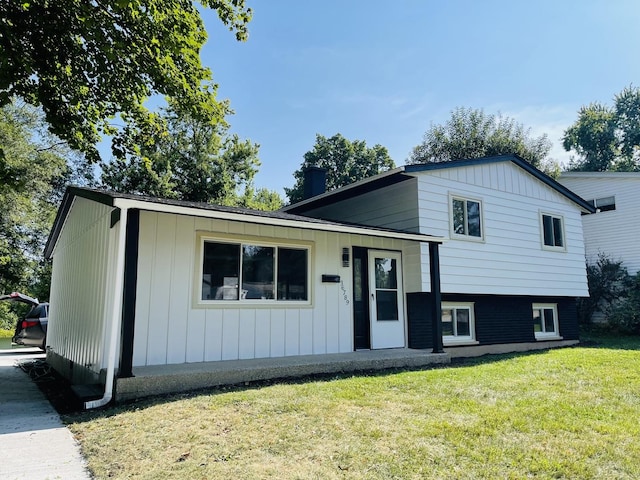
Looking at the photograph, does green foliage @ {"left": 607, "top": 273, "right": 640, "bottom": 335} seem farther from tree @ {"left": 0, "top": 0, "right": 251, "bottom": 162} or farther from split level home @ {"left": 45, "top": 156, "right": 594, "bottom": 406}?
tree @ {"left": 0, "top": 0, "right": 251, "bottom": 162}

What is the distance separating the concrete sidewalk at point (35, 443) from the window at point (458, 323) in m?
7.64

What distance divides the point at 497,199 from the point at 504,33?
405 centimetres

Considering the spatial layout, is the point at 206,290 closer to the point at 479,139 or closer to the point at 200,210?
the point at 200,210

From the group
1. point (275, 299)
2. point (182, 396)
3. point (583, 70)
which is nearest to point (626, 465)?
point (182, 396)

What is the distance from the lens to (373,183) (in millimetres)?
9852

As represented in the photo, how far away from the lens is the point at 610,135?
3222 centimetres

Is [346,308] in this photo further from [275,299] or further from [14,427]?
[14,427]

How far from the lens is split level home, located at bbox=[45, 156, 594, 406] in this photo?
6176mm

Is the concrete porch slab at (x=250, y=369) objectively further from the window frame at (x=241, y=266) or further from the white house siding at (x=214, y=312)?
the window frame at (x=241, y=266)

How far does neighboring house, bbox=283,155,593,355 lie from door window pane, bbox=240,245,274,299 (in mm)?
2103

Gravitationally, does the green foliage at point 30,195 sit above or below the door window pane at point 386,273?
above

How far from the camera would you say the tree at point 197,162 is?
21.7 meters

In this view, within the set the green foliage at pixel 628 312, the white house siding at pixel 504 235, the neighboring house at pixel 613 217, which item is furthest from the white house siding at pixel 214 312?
the neighboring house at pixel 613 217

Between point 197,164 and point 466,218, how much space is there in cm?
1641
